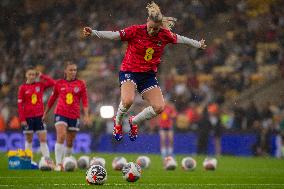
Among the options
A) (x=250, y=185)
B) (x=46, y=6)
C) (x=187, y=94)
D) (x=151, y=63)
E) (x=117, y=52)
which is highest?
(x=46, y=6)

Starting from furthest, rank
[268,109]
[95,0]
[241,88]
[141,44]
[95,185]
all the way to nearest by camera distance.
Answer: [95,0]
[241,88]
[268,109]
[141,44]
[95,185]

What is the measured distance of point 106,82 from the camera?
35.2 metres

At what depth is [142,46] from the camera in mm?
14469

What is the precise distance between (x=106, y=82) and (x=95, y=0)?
4337mm

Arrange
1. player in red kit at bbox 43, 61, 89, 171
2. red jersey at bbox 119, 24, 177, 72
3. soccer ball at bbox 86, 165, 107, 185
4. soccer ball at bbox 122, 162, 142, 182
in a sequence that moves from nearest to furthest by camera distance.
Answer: soccer ball at bbox 86, 165, 107, 185 → soccer ball at bbox 122, 162, 142, 182 → red jersey at bbox 119, 24, 177, 72 → player in red kit at bbox 43, 61, 89, 171

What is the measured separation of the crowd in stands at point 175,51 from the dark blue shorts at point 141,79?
56.0 ft

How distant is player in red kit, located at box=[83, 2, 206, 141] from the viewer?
47.0 feet

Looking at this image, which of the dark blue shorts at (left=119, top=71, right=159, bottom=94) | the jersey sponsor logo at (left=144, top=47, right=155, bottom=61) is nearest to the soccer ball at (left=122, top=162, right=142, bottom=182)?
the dark blue shorts at (left=119, top=71, right=159, bottom=94)

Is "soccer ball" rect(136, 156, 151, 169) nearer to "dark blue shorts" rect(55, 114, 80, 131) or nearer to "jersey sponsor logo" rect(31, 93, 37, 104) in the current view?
→ "dark blue shorts" rect(55, 114, 80, 131)

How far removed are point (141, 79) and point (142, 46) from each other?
75cm

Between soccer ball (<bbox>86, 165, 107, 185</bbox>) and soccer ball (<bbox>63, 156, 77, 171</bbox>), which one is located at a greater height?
soccer ball (<bbox>63, 156, 77, 171</bbox>)

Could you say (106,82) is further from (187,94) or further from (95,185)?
(95,185)

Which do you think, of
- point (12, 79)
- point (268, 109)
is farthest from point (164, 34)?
point (12, 79)

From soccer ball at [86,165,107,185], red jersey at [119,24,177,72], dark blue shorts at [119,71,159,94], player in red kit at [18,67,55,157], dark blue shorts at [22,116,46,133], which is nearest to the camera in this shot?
soccer ball at [86,165,107,185]
